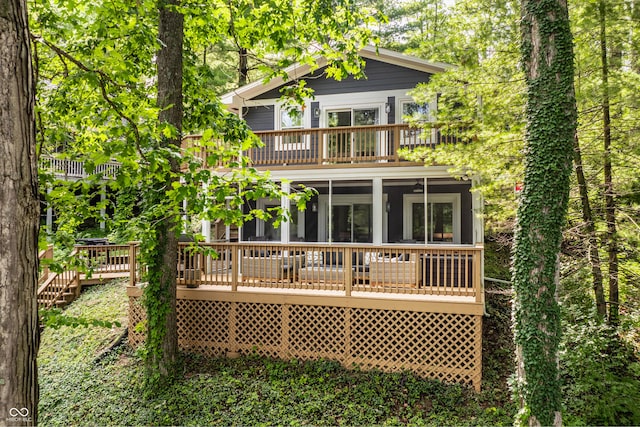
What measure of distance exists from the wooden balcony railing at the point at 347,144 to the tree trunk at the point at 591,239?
10.3ft

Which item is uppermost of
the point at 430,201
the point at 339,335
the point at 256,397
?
the point at 430,201

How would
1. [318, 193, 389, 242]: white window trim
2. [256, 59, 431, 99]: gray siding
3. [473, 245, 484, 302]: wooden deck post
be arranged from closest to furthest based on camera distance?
[473, 245, 484, 302]: wooden deck post
[256, 59, 431, 99]: gray siding
[318, 193, 389, 242]: white window trim

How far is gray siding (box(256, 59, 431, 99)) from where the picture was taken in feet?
38.4

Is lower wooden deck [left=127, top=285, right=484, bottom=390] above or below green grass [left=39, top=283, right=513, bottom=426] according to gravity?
above

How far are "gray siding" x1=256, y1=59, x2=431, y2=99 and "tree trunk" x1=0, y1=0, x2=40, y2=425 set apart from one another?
10808 millimetres

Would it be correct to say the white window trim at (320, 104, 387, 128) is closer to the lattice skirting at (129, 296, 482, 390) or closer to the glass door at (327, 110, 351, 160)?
the glass door at (327, 110, 351, 160)

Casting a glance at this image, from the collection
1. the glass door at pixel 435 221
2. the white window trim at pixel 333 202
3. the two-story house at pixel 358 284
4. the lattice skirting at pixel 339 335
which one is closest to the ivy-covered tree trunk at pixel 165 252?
the lattice skirting at pixel 339 335

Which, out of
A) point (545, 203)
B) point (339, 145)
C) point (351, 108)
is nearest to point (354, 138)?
point (339, 145)

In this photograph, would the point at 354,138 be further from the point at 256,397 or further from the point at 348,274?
the point at 256,397

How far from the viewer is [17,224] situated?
1878 mm

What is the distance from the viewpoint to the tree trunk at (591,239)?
22.0 feet

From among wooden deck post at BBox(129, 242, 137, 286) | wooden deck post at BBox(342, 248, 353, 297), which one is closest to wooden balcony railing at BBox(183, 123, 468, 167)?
wooden deck post at BBox(129, 242, 137, 286)

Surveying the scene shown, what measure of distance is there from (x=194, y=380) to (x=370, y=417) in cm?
323

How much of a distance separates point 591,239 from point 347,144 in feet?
20.8
